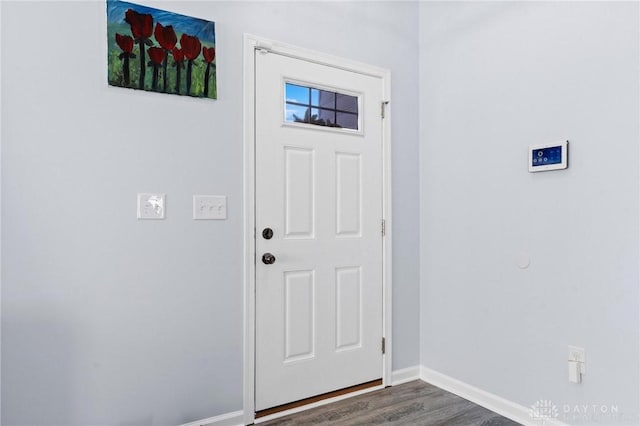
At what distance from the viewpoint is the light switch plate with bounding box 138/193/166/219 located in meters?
1.90

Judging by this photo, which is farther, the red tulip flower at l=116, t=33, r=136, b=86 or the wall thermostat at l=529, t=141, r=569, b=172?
the wall thermostat at l=529, t=141, r=569, b=172

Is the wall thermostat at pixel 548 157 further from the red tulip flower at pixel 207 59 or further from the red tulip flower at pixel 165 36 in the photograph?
the red tulip flower at pixel 165 36

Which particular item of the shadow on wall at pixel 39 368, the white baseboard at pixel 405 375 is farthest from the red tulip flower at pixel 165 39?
the white baseboard at pixel 405 375

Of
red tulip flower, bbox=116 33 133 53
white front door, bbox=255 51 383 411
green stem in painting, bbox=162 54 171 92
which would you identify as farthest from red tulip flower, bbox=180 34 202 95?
white front door, bbox=255 51 383 411

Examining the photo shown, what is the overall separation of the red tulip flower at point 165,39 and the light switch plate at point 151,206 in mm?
523

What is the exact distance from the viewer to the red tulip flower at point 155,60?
1920mm

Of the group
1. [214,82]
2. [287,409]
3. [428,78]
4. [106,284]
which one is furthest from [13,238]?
[428,78]

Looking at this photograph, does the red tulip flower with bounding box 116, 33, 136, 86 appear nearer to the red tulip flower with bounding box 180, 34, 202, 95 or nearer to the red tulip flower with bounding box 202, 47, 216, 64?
the red tulip flower with bounding box 180, 34, 202, 95

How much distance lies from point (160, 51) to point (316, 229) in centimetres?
124

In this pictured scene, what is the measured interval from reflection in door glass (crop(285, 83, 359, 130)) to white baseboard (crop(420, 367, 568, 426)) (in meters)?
1.74

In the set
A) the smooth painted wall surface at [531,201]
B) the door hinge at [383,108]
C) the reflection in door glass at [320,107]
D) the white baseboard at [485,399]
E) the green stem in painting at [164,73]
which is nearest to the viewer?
the smooth painted wall surface at [531,201]

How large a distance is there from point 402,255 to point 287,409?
3.98 feet

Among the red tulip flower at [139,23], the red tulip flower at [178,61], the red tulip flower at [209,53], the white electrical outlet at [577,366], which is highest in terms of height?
the red tulip flower at [139,23]

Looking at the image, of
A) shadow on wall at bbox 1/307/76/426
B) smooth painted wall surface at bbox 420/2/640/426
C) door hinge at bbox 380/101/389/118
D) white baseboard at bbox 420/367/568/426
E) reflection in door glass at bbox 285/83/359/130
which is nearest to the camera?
shadow on wall at bbox 1/307/76/426
